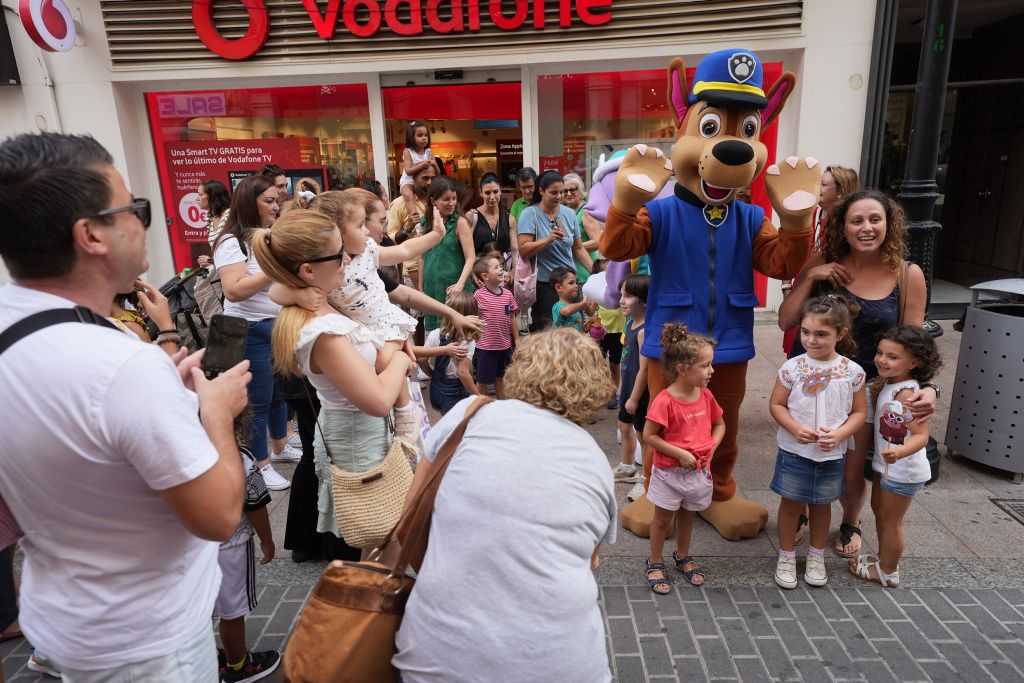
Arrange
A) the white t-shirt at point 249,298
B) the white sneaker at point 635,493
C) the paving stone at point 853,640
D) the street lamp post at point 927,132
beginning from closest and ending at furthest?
the paving stone at point 853,640
the white t-shirt at point 249,298
the white sneaker at point 635,493
the street lamp post at point 927,132

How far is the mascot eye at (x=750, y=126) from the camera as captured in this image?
3377mm

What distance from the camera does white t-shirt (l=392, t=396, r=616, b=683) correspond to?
159cm

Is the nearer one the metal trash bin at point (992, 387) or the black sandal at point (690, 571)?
the black sandal at point (690, 571)

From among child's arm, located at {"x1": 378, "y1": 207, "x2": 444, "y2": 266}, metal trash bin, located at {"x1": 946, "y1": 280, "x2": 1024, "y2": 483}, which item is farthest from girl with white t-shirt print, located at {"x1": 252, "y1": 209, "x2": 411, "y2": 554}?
metal trash bin, located at {"x1": 946, "y1": 280, "x2": 1024, "y2": 483}

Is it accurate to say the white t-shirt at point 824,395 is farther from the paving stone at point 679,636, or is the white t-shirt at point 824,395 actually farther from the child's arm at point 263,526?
the child's arm at point 263,526

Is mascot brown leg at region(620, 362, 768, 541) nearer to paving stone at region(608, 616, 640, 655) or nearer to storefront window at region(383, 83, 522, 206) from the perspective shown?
paving stone at region(608, 616, 640, 655)

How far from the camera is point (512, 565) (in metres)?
1.59

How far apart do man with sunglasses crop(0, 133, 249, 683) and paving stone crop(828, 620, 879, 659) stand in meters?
2.62

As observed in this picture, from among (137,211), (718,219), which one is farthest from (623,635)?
(137,211)

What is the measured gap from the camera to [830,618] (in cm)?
296

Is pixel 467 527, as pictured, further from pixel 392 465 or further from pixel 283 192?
pixel 283 192

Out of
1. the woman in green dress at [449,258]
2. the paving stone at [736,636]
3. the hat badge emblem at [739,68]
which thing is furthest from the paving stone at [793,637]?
the woman in green dress at [449,258]

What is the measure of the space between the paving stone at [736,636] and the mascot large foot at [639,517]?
681 millimetres

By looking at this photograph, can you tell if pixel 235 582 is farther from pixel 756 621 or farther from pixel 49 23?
pixel 49 23
